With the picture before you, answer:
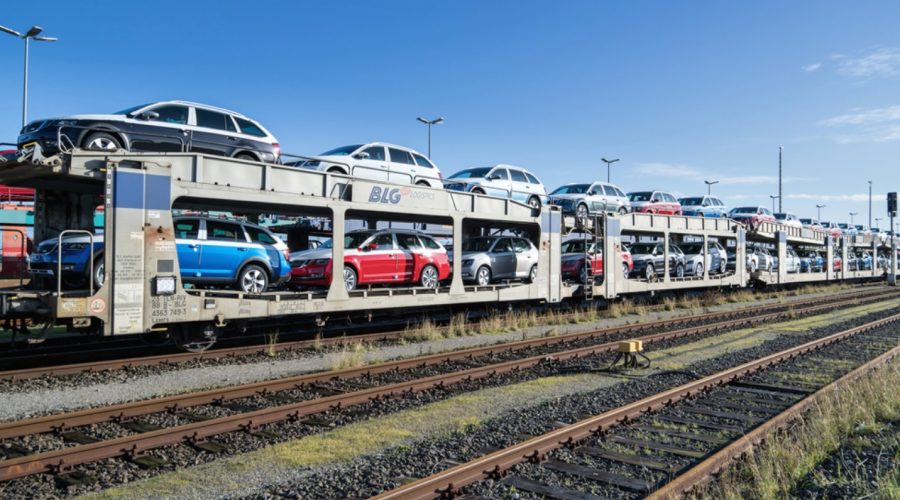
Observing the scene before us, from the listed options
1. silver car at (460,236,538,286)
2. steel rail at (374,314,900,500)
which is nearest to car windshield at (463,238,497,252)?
silver car at (460,236,538,286)

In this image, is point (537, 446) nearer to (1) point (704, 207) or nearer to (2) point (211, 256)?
(2) point (211, 256)

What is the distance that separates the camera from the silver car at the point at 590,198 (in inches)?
866

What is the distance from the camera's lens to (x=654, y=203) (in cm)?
2669

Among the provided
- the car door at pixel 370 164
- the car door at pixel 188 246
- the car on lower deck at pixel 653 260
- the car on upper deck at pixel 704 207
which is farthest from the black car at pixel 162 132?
the car on upper deck at pixel 704 207

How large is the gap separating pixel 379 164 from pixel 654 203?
15348 millimetres

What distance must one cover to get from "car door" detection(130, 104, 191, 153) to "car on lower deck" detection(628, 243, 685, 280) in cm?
1563

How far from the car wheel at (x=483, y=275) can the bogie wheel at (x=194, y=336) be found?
24.0 ft

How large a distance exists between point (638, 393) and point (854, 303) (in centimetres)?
2229

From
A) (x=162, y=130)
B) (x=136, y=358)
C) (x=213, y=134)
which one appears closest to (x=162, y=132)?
(x=162, y=130)

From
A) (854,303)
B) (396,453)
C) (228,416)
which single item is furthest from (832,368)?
(854,303)

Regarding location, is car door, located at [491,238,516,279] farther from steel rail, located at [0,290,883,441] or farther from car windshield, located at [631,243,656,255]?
car windshield, located at [631,243,656,255]

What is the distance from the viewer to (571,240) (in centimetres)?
2070

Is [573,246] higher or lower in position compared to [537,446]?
higher

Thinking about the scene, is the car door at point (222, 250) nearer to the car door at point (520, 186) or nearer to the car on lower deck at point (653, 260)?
the car door at point (520, 186)
